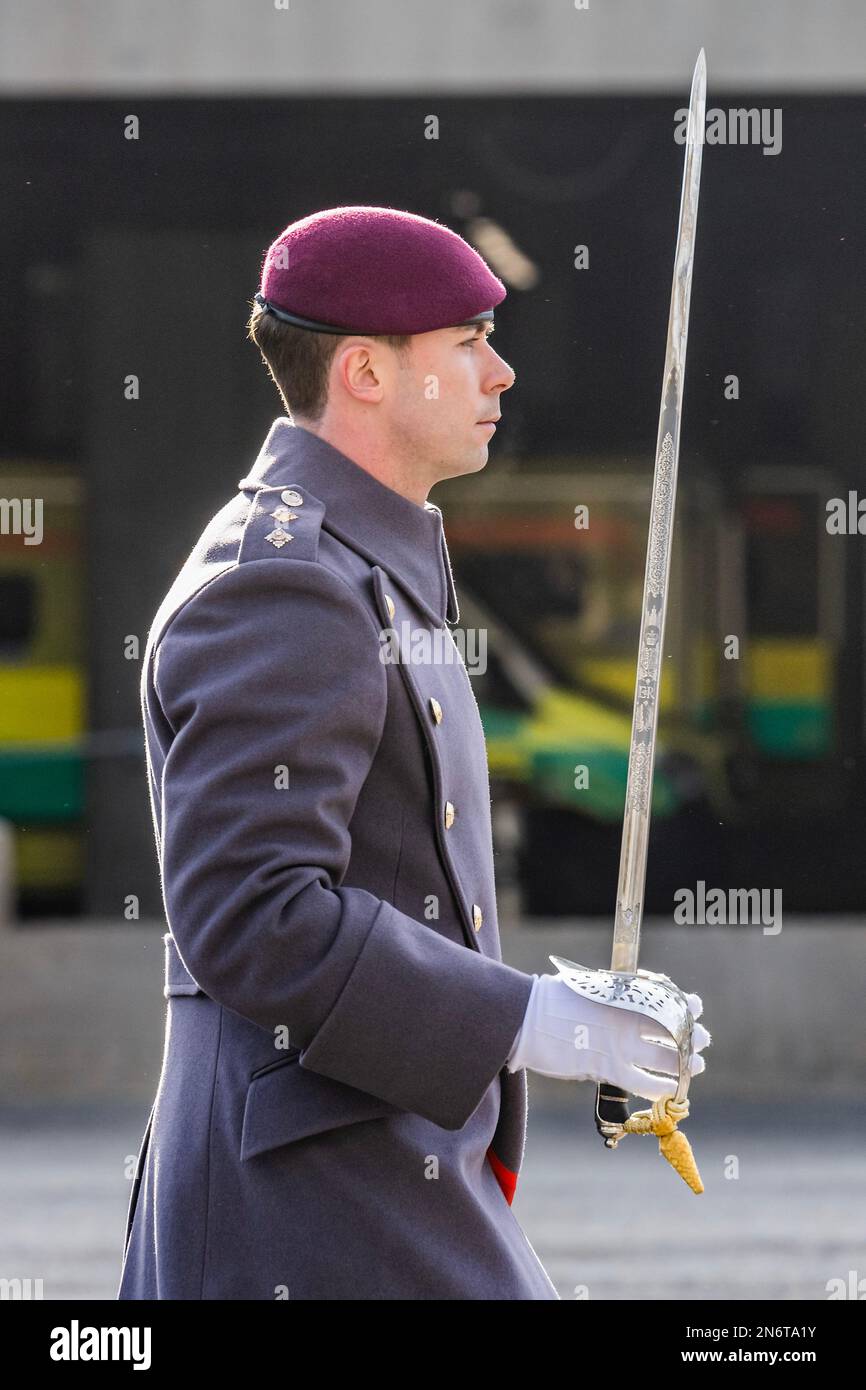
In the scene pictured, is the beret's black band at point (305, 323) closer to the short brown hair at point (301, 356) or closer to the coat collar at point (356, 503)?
the short brown hair at point (301, 356)

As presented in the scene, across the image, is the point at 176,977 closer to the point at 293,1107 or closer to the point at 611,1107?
the point at 293,1107

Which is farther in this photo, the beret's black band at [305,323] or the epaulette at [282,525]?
the beret's black band at [305,323]

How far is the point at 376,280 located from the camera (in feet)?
7.99

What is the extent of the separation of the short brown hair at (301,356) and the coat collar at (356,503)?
3 cm

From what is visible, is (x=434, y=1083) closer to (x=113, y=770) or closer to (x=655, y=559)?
(x=655, y=559)

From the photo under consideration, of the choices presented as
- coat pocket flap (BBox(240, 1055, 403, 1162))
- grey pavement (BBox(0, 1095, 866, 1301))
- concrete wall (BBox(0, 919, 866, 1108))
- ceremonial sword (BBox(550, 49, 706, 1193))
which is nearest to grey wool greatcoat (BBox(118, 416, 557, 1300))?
coat pocket flap (BBox(240, 1055, 403, 1162))

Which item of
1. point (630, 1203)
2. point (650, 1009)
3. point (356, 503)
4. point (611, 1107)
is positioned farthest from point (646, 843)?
point (630, 1203)

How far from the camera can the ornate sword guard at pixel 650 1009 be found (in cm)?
224

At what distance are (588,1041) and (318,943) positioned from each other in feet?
0.98

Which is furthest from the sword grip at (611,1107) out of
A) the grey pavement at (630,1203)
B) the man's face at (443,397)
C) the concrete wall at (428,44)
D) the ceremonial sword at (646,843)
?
the concrete wall at (428,44)

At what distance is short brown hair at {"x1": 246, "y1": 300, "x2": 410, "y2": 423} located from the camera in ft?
8.07

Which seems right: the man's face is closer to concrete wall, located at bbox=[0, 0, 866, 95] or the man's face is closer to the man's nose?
the man's nose

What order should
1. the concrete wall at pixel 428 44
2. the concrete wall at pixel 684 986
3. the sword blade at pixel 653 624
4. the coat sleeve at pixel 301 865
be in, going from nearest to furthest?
the coat sleeve at pixel 301 865 < the sword blade at pixel 653 624 < the concrete wall at pixel 684 986 < the concrete wall at pixel 428 44
